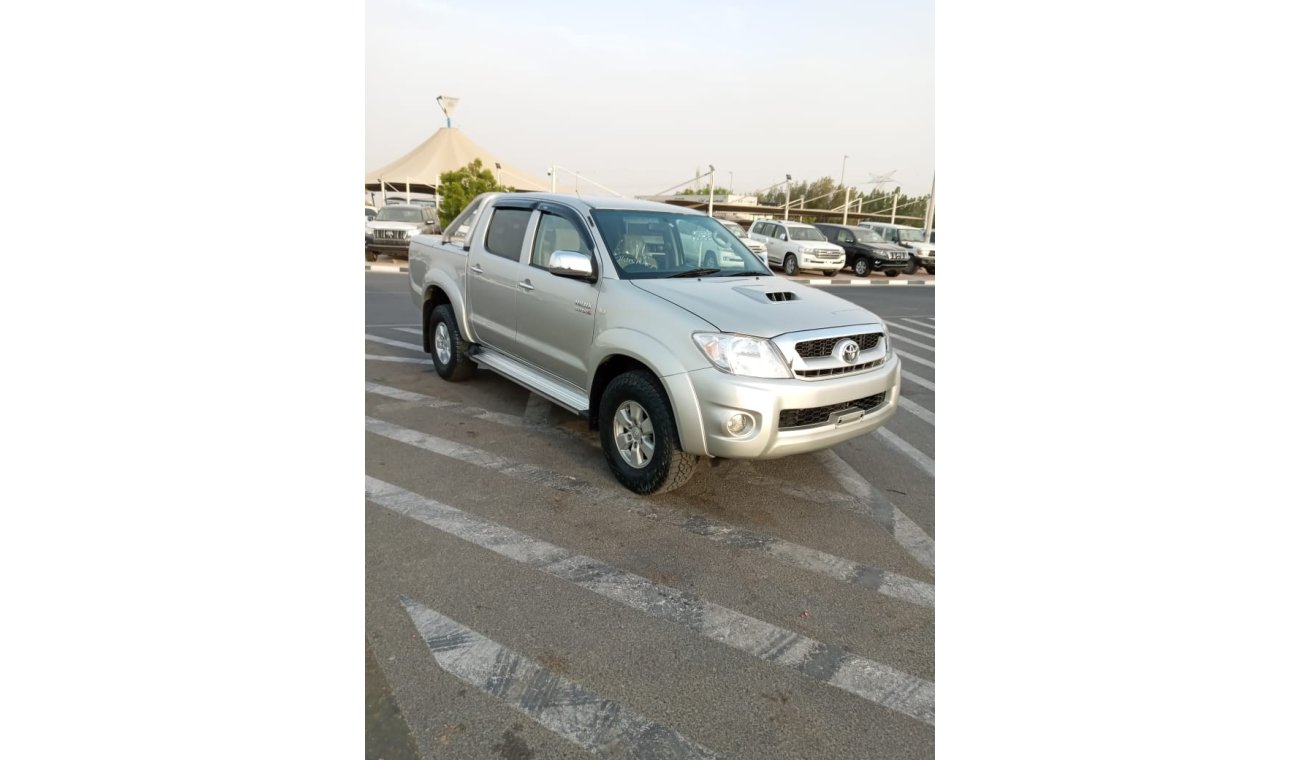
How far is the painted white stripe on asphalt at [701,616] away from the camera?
244 centimetres

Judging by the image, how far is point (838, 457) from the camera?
4730mm

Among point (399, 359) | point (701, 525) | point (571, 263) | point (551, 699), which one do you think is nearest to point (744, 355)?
point (701, 525)

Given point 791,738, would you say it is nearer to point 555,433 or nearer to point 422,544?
point 422,544

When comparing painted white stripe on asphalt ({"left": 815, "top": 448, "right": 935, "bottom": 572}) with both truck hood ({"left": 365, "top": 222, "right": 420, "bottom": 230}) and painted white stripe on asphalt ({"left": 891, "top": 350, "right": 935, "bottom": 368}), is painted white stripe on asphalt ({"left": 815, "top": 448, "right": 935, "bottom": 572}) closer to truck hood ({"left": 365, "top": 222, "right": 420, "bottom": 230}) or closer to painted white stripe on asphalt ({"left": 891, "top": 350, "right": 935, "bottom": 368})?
painted white stripe on asphalt ({"left": 891, "top": 350, "right": 935, "bottom": 368})

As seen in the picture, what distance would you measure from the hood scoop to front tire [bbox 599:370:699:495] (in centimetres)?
80

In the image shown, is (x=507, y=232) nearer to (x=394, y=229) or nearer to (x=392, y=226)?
(x=394, y=229)

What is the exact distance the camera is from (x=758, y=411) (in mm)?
3400

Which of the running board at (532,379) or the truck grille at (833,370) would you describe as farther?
the running board at (532,379)

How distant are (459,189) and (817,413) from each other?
2053 cm

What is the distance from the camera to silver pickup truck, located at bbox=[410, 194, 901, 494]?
3.48 metres

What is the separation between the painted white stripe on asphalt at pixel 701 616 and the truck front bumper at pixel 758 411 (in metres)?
0.81

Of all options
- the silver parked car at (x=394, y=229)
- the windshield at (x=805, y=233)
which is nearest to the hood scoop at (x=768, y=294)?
the silver parked car at (x=394, y=229)

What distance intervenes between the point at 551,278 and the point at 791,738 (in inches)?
128

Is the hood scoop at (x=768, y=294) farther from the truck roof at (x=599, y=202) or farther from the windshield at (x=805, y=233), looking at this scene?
the windshield at (x=805, y=233)
